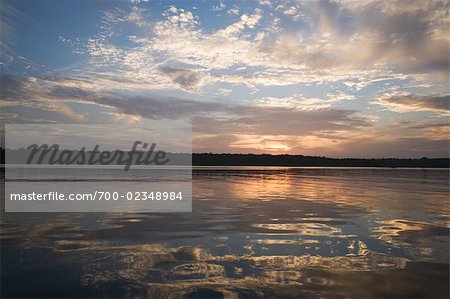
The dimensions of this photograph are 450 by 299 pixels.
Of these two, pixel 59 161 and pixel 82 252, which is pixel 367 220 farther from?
pixel 59 161

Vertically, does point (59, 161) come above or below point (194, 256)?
above

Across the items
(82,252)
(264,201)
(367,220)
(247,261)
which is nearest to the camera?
(247,261)

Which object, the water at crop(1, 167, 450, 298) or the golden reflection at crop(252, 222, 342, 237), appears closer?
the water at crop(1, 167, 450, 298)

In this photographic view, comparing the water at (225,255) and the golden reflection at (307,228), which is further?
the golden reflection at (307,228)

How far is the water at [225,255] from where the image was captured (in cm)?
634

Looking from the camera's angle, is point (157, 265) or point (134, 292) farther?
point (157, 265)

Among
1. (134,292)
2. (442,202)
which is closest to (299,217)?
(134,292)

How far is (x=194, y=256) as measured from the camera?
840 centimetres

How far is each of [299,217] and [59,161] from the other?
17475 millimetres

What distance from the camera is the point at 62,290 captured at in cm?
611

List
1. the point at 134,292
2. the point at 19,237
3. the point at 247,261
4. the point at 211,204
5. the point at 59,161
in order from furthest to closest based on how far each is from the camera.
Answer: the point at 59,161, the point at 211,204, the point at 19,237, the point at 247,261, the point at 134,292

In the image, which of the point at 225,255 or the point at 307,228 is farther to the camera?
the point at 307,228

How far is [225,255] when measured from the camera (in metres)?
8.52

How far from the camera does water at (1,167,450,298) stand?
6.34 meters
